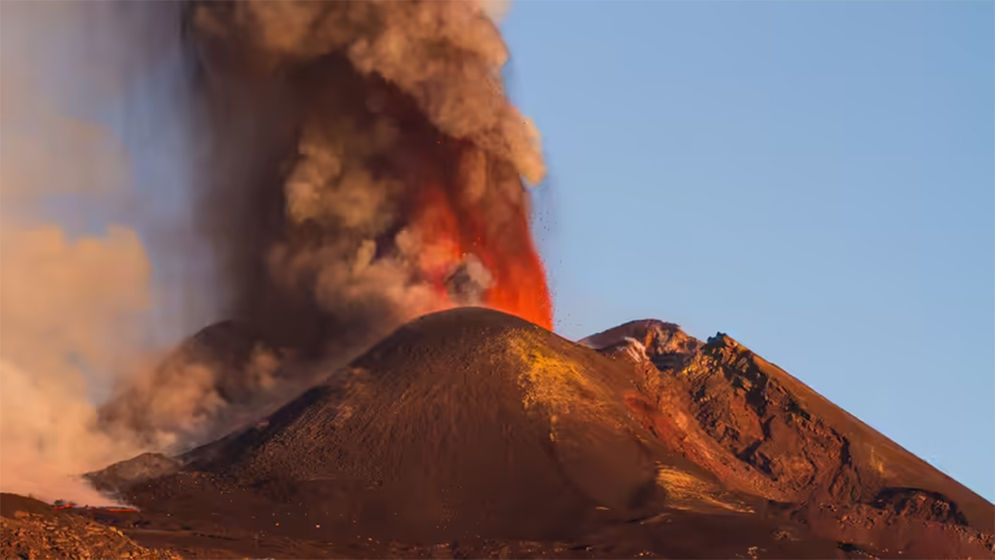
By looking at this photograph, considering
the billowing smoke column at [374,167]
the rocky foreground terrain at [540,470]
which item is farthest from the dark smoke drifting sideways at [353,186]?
the rocky foreground terrain at [540,470]

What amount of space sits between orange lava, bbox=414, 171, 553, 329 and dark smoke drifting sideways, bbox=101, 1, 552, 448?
0.13 metres

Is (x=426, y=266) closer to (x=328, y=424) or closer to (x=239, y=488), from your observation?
(x=328, y=424)

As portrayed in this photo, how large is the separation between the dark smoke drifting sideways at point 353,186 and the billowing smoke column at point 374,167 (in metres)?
0.12

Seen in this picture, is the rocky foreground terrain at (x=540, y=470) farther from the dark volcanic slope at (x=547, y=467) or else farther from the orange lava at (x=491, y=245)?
the orange lava at (x=491, y=245)

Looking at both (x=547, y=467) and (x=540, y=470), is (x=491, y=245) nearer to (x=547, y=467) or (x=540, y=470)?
(x=547, y=467)

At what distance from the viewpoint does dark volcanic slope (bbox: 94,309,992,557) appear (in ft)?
283

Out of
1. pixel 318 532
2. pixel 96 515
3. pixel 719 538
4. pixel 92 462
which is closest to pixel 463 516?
pixel 318 532

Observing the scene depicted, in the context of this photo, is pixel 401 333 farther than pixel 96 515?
Yes

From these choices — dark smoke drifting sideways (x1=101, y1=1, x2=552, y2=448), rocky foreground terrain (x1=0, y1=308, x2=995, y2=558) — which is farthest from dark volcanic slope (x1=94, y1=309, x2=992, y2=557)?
dark smoke drifting sideways (x1=101, y1=1, x2=552, y2=448)

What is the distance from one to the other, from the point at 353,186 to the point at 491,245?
443 inches

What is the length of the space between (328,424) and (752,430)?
101ft

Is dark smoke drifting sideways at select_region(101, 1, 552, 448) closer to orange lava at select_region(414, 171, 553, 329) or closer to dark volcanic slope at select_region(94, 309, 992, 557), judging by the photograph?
orange lava at select_region(414, 171, 553, 329)

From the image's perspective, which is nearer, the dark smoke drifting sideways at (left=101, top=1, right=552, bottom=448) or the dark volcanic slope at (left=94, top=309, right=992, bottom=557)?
the dark volcanic slope at (left=94, top=309, right=992, bottom=557)

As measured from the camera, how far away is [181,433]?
350 ft
